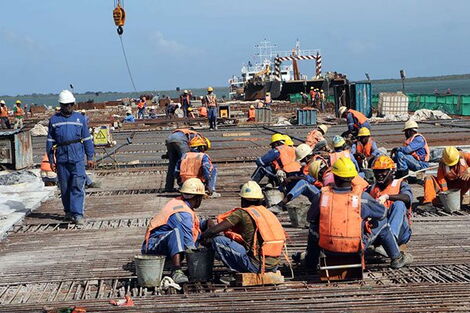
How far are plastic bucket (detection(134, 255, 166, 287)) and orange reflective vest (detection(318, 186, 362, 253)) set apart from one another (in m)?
1.48

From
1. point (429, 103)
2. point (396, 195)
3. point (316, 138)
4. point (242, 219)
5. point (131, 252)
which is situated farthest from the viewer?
point (429, 103)

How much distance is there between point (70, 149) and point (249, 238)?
12.6 feet

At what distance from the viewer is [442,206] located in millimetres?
9602

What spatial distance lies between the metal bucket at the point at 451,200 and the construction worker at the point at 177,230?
170 inches

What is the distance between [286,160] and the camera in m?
10.3

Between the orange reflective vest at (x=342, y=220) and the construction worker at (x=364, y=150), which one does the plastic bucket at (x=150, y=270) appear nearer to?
the orange reflective vest at (x=342, y=220)

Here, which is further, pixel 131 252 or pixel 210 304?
pixel 131 252

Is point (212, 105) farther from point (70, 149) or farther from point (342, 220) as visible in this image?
point (342, 220)

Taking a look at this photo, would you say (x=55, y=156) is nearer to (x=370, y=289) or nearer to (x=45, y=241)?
(x=45, y=241)

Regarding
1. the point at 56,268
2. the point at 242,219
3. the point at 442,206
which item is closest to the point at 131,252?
the point at 56,268

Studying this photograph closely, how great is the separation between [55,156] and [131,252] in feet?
7.59

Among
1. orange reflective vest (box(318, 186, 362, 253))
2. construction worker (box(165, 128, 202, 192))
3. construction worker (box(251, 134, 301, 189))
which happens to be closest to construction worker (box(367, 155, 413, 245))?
orange reflective vest (box(318, 186, 362, 253))

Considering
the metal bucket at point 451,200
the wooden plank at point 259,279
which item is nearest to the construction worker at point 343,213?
the wooden plank at point 259,279

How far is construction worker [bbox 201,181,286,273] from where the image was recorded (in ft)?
19.7
